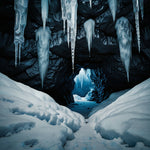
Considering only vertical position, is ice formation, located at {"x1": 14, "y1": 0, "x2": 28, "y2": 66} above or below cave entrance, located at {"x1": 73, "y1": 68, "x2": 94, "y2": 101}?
above

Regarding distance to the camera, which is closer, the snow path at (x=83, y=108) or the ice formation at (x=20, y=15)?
the ice formation at (x=20, y=15)

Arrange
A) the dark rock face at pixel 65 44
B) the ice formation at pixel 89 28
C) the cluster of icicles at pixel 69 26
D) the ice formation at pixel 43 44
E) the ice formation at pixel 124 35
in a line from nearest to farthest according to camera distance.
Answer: the cluster of icicles at pixel 69 26, the dark rock face at pixel 65 44, the ice formation at pixel 124 35, the ice formation at pixel 89 28, the ice formation at pixel 43 44

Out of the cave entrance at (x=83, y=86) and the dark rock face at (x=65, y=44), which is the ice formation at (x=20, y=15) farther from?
the cave entrance at (x=83, y=86)

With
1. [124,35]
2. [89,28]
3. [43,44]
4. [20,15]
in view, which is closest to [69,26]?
[89,28]

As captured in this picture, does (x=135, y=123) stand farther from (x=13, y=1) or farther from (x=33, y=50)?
(x=33, y=50)

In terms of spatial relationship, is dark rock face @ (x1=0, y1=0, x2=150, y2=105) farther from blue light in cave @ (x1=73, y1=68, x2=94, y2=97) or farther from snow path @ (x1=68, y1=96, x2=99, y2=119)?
blue light in cave @ (x1=73, y1=68, x2=94, y2=97)

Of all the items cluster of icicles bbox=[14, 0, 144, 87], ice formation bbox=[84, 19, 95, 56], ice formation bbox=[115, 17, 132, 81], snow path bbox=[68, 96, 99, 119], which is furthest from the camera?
snow path bbox=[68, 96, 99, 119]

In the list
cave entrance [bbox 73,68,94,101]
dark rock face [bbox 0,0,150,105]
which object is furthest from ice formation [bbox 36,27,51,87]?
cave entrance [bbox 73,68,94,101]

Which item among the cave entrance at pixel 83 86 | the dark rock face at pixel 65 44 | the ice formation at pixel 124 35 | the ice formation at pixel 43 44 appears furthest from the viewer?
the cave entrance at pixel 83 86

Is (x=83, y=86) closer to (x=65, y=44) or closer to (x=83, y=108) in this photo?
(x=83, y=108)

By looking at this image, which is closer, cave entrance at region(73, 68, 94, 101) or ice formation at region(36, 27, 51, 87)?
ice formation at region(36, 27, 51, 87)

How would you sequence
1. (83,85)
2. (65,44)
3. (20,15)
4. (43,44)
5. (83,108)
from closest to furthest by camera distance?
(20,15) < (43,44) < (65,44) < (83,108) < (83,85)

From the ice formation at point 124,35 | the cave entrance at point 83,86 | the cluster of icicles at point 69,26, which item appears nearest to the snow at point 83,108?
the cluster of icicles at point 69,26

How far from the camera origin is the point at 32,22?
4934 mm
